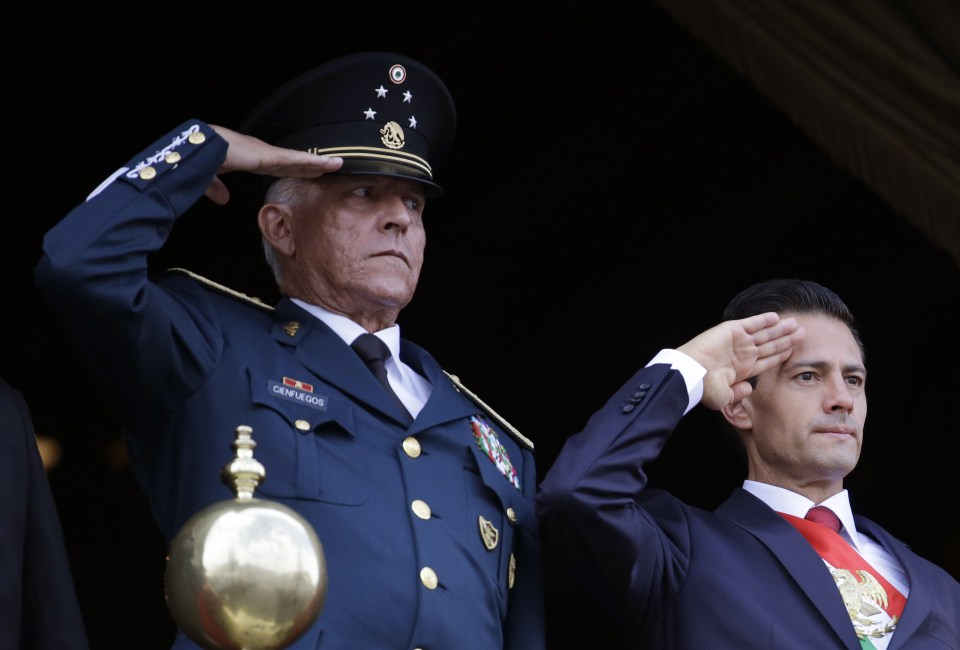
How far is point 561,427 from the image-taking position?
5.16 m

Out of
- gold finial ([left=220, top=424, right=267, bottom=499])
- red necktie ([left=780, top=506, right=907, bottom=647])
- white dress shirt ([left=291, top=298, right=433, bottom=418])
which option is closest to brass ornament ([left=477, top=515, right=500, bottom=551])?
white dress shirt ([left=291, top=298, right=433, bottom=418])

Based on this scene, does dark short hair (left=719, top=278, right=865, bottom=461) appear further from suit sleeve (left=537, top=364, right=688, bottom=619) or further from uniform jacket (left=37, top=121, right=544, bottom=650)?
uniform jacket (left=37, top=121, right=544, bottom=650)

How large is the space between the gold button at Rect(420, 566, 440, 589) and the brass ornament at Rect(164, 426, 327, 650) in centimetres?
83

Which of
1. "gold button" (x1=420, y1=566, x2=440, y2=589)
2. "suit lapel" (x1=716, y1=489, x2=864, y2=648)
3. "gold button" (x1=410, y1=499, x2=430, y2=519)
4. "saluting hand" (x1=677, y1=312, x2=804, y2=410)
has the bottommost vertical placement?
"gold button" (x1=420, y1=566, x2=440, y2=589)

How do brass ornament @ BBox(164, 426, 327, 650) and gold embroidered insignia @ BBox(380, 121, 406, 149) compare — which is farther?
A: gold embroidered insignia @ BBox(380, 121, 406, 149)

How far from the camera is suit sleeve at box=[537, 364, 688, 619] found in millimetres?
2729

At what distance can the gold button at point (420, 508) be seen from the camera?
2.64 metres

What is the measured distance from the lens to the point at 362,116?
10.3 ft

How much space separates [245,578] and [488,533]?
1.10 m

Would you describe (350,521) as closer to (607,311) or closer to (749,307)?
(749,307)

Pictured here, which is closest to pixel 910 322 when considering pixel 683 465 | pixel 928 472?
pixel 928 472

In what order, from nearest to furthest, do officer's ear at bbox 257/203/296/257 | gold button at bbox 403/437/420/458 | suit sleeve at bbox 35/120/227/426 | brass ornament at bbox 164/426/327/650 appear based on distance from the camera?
brass ornament at bbox 164/426/327/650 < suit sleeve at bbox 35/120/227/426 < gold button at bbox 403/437/420/458 < officer's ear at bbox 257/203/296/257

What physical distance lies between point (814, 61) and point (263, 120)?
1.16 metres

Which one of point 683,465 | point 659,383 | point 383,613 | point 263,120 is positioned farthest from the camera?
point 683,465
